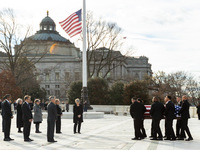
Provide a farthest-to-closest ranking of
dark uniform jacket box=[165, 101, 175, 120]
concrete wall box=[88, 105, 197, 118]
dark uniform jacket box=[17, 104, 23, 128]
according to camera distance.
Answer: concrete wall box=[88, 105, 197, 118] → dark uniform jacket box=[17, 104, 23, 128] → dark uniform jacket box=[165, 101, 175, 120]

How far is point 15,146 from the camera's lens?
12.9 metres

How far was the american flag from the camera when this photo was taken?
99.3 ft

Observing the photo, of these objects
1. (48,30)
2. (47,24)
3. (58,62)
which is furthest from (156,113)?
(47,24)

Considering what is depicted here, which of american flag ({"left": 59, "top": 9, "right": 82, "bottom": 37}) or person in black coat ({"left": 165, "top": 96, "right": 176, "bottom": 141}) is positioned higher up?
american flag ({"left": 59, "top": 9, "right": 82, "bottom": 37})

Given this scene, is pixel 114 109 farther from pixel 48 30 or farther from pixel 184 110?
pixel 48 30

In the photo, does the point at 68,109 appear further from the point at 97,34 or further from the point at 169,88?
the point at 169,88

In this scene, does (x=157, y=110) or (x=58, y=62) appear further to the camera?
(x=58, y=62)

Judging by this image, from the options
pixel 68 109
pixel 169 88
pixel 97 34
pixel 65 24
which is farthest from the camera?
pixel 169 88

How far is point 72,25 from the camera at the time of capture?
30484 mm

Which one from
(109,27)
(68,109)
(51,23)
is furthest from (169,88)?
(51,23)

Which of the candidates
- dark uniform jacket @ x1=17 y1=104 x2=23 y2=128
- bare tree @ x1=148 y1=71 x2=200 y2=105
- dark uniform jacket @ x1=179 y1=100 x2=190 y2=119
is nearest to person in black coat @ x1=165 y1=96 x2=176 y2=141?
dark uniform jacket @ x1=179 y1=100 x2=190 y2=119

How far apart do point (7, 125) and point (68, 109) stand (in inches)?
1163

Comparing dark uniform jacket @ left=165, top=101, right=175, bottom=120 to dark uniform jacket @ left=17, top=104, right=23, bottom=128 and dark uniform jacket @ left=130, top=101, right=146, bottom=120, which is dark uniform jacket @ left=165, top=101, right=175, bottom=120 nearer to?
dark uniform jacket @ left=130, top=101, right=146, bottom=120

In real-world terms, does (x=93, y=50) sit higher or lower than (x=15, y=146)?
higher
